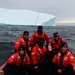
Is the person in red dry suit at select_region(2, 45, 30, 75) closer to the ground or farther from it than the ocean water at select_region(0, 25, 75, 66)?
farther from it

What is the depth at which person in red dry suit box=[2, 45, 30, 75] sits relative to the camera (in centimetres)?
793

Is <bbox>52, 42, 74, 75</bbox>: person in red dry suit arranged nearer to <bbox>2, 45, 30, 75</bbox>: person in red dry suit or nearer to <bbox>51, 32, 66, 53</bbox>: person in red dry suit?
<bbox>2, 45, 30, 75</bbox>: person in red dry suit

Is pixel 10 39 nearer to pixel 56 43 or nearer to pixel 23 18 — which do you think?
pixel 56 43

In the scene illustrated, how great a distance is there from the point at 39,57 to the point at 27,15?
5490cm

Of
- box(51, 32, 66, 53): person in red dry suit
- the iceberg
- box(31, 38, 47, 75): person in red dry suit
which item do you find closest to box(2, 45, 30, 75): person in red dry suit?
box(31, 38, 47, 75): person in red dry suit

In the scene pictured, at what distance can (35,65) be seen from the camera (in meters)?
8.65

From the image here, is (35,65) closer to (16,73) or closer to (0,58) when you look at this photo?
(16,73)

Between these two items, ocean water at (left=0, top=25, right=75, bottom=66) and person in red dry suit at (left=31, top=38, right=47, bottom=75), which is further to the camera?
ocean water at (left=0, top=25, right=75, bottom=66)

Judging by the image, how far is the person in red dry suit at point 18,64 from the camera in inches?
312

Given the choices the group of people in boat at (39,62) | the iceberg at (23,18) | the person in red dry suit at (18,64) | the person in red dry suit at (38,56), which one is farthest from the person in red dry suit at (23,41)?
the iceberg at (23,18)

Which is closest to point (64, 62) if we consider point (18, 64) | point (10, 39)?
point (18, 64)

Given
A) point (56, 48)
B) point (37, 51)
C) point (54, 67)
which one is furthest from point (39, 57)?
point (56, 48)

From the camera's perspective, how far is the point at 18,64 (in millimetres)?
8172

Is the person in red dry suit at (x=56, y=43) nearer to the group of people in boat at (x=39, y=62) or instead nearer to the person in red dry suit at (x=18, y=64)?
the group of people in boat at (x=39, y=62)
